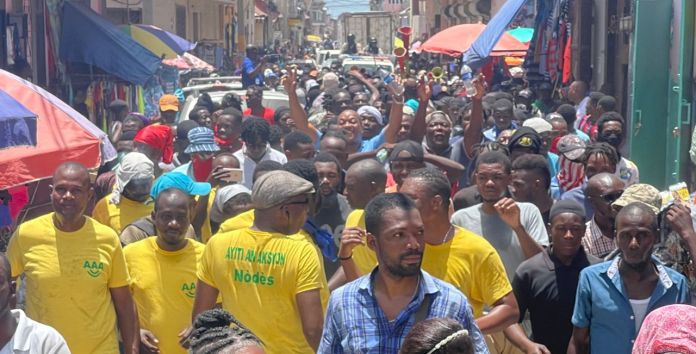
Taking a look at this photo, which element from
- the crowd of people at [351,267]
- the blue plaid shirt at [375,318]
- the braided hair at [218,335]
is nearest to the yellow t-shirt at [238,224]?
the crowd of people at [351,267]

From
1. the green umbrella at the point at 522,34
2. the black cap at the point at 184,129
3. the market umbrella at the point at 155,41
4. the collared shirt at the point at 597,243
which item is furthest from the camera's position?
the green umbrella at the point at 522,34

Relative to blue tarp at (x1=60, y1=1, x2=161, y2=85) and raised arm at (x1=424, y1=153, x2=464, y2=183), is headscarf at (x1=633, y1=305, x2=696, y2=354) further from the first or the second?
blue tarp at (x1=60, y1=1, x2=161, y2=85)

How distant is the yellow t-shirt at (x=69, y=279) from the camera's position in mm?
5887

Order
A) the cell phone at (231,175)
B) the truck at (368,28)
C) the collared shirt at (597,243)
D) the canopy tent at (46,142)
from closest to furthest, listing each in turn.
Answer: the collared shirt at (597,243) → the canopy tent at (46,142) → the cell phone at (231,175) → the truck at (368,28)

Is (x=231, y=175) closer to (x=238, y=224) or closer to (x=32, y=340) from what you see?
(x=238, y=224)

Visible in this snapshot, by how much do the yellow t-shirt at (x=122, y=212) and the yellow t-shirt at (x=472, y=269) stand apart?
8.70 feet

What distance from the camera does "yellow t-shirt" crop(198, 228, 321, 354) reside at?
5.34 meters

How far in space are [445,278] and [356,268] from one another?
46 centimetres

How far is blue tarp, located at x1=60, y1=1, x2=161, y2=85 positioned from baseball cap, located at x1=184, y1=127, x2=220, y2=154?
7545 millimetres

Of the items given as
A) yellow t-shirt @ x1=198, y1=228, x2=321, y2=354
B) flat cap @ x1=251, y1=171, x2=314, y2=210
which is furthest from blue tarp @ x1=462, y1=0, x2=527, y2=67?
yellow t-shirt @ x1=198, y1=228, x2=321, y2=354

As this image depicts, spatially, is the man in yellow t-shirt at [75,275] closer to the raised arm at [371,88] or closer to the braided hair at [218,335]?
the braided hair at [218,335]

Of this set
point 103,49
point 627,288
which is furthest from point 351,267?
Answer: point 103,49

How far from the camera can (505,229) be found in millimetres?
6605

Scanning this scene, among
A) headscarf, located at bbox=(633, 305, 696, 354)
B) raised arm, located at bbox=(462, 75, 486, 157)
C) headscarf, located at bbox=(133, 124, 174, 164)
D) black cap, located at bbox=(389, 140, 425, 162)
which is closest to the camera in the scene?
headscarf, located at bbox=(633, 305, 696, 354)
